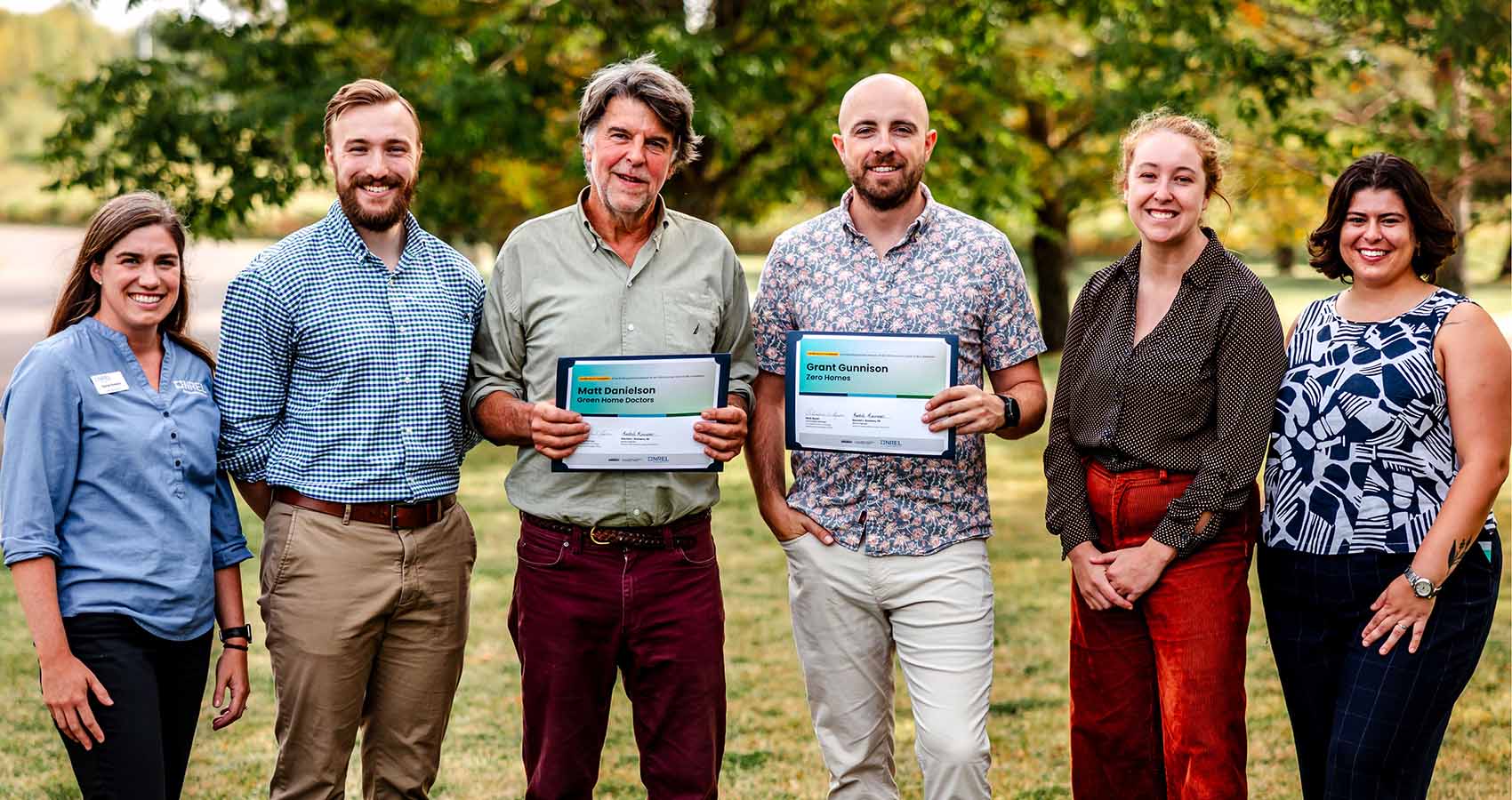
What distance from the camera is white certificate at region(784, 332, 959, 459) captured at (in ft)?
13.1

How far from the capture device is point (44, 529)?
352 centimetres

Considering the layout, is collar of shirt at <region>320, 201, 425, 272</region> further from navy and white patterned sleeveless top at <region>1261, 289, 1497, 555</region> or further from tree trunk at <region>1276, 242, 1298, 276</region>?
tree trunk at <region>1276, 242, 1298, 276</region>

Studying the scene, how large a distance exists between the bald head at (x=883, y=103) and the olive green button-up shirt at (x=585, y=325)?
616 millimetres

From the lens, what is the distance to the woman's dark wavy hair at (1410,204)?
151 inches

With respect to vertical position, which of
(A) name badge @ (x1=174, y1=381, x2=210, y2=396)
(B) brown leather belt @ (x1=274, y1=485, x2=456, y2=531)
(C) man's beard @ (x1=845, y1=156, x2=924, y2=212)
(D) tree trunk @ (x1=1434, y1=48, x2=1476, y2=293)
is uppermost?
(D) tree trunk @ (x1=1434, y1=48, x2=1476, y2=293)

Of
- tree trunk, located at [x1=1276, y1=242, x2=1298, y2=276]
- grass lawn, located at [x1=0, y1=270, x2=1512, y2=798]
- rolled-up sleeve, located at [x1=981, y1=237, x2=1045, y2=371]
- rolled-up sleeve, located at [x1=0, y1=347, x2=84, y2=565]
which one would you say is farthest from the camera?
tree trunk, located at [x1=1276, y1=242, x2=1298, y2=276]

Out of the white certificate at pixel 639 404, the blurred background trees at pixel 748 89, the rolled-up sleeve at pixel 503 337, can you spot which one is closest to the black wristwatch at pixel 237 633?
the rolled-up sleeve at pixel 503 337

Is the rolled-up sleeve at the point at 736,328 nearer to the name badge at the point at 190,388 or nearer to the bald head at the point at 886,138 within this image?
the bald head at the point at 886,138

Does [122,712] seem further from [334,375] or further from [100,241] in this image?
[100,241]

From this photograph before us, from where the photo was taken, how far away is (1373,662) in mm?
3775

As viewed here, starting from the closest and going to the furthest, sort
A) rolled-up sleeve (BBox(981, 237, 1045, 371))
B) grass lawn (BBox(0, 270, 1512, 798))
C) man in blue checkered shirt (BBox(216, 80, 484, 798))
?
man in blue checkered shirt (BBox(216, 80, 484, 798))
rolled-up sleeve (BBox(981, 237, 1045, 371))
grass lawn (BBox(0, 270, 1512, 798))

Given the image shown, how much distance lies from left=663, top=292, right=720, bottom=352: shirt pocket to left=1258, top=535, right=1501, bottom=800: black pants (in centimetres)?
171

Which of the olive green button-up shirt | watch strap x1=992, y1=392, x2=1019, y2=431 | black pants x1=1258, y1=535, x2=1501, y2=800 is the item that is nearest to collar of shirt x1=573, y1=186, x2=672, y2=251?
the olive green button-up shirt

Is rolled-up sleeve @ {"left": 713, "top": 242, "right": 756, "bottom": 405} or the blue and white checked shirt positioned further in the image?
rolled-up sleeve @ {"left": 713, "top": 242, "right": 756, "bottom": 405}
